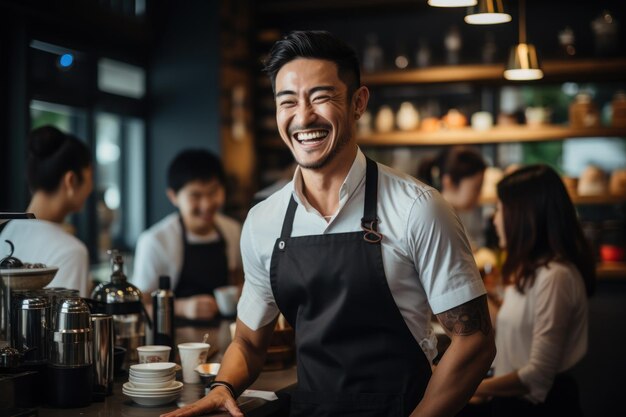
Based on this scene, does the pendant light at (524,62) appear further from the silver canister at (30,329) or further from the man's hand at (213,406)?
the silver canister at (30,329)

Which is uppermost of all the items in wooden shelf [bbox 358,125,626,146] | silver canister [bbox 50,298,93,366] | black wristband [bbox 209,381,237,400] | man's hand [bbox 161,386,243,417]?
wooden shelf [bbox 358,125,626,146]

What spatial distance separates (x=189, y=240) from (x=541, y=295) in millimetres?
1957

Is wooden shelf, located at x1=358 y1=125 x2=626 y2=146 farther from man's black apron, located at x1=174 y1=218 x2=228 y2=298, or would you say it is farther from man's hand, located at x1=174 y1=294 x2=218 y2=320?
man's hand, located at x1=174 y1=294 x2=218 y2=320

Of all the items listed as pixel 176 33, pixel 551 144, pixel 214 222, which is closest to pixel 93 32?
pixel 176 33

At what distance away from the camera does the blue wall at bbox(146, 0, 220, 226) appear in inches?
238

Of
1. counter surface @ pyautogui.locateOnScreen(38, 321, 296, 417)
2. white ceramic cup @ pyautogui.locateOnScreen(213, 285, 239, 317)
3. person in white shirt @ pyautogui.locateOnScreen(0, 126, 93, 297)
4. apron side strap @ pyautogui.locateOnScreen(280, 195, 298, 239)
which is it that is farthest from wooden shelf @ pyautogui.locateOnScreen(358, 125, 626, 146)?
apron side strap @ pyautogui.locateOnScreen(280, 195, 298, 239)

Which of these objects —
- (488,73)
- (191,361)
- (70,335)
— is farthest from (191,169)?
(488,73)

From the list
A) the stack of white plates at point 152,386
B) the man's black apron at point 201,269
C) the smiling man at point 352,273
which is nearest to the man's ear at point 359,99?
the smiling man at point 352,273

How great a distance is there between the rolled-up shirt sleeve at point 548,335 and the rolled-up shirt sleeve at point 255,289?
118 centimetres

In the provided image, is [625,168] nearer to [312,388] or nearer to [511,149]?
[511,149]

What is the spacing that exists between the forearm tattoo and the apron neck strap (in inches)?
10.8

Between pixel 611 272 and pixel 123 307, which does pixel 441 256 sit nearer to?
pixel 123 307

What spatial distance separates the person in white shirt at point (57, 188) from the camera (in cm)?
301

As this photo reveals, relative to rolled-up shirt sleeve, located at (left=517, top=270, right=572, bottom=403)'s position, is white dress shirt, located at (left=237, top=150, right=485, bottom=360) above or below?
above
